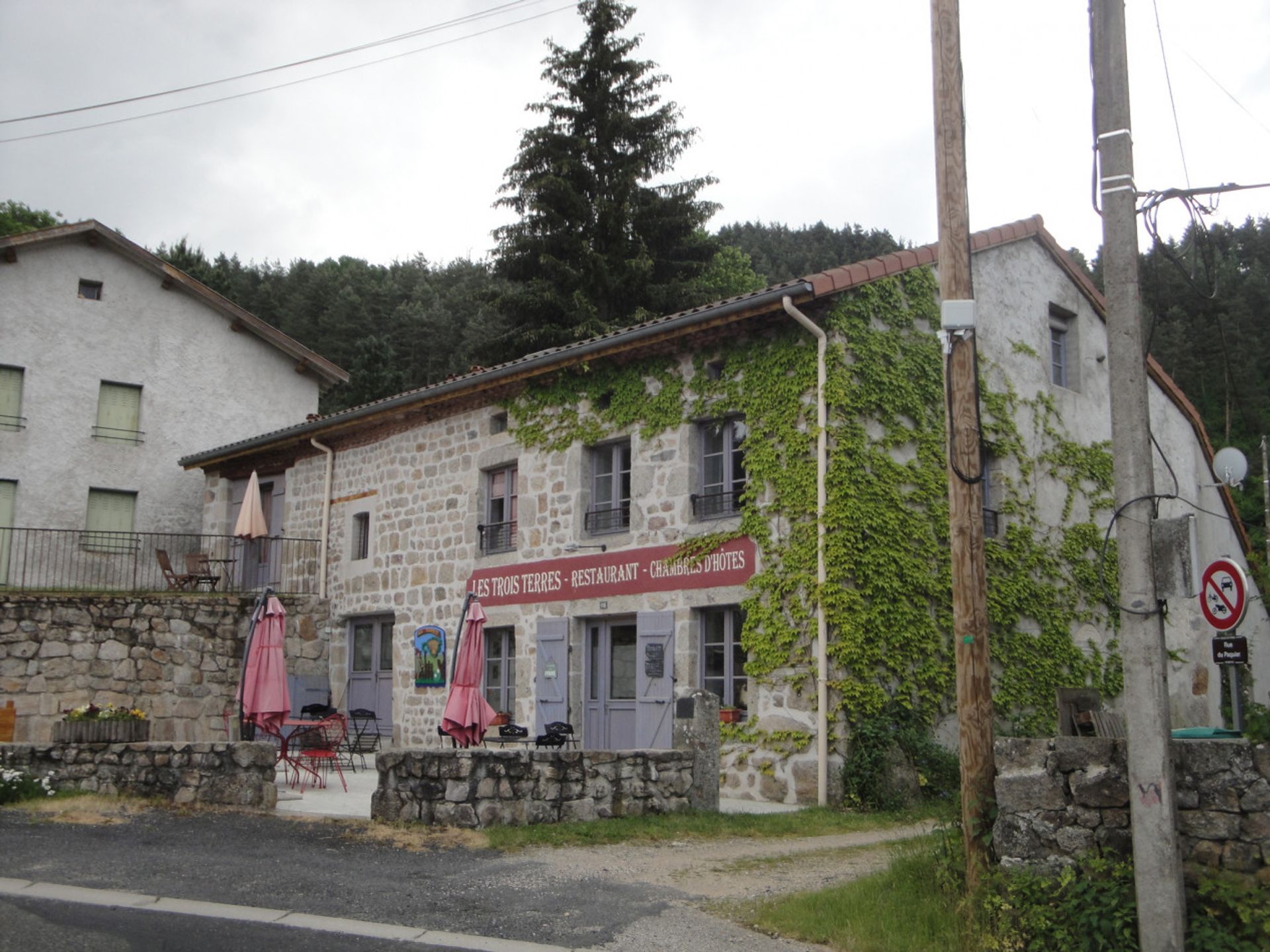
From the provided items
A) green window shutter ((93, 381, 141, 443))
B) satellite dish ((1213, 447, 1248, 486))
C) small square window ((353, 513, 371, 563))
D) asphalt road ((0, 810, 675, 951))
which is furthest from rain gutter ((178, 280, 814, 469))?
satellite dish ((1213, 447, 1248, 486))

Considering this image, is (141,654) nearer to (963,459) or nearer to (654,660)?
(654,660)

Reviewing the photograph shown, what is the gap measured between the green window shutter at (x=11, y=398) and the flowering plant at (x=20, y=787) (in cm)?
1219

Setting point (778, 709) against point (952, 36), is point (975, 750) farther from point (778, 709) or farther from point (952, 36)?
point (778, 709)

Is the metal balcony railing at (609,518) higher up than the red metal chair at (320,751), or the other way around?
the metal balcony railing at (609,518)

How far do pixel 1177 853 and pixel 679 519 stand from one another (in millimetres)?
8323

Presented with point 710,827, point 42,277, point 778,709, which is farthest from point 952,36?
point 42,277

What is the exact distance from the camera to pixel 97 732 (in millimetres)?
11242

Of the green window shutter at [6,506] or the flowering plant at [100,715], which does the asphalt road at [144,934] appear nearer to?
the flowering plant at [100,715]

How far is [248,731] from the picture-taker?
44.0 ft

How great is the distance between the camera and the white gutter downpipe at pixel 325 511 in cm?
1811

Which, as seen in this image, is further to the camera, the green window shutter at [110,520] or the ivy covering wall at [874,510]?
the green window shutter at [110,520]

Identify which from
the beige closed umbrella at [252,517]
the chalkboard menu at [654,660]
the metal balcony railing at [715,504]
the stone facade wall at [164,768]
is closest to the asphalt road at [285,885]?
the stone facade wall at [164,768]

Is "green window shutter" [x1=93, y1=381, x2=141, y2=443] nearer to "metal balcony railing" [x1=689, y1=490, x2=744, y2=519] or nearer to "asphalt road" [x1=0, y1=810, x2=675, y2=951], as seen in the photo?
"metal balcony railing" [x1=689, y1=490, x2=744, y2=519]

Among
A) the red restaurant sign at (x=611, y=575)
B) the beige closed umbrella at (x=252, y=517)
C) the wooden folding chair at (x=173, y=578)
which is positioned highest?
the beige closed umbrella at (x=252, y=517)
